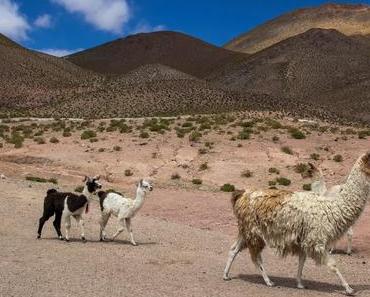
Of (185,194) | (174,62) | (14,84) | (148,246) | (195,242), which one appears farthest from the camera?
(174,62)

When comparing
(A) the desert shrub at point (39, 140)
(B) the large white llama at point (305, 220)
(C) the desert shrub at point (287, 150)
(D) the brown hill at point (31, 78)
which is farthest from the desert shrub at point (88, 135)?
(D) the brown hill at point (31, 78)

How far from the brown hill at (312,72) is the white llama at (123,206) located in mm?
88519

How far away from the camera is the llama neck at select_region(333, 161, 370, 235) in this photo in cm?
1046

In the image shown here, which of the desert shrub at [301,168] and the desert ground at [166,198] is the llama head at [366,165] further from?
the desert shrub at [301,168]

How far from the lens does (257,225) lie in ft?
35.1

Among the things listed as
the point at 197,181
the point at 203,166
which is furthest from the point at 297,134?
the point at 197,181

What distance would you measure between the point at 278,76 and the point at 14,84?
57067 millimetres

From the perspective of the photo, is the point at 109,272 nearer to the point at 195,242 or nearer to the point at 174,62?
the point at 195,242

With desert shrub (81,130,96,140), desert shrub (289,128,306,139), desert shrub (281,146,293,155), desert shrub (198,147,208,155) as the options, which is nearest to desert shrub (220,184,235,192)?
desert shrub (198,147,208,155)

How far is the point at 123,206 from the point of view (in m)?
14.5

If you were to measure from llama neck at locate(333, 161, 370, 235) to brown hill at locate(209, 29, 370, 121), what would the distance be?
91402 mm

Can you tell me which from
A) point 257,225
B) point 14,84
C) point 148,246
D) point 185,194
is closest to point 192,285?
point 257,225

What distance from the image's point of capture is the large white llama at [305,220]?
10398 mm

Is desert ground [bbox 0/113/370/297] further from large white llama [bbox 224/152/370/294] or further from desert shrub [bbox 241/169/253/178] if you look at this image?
large white llama [bbox 224/152/370/294]
